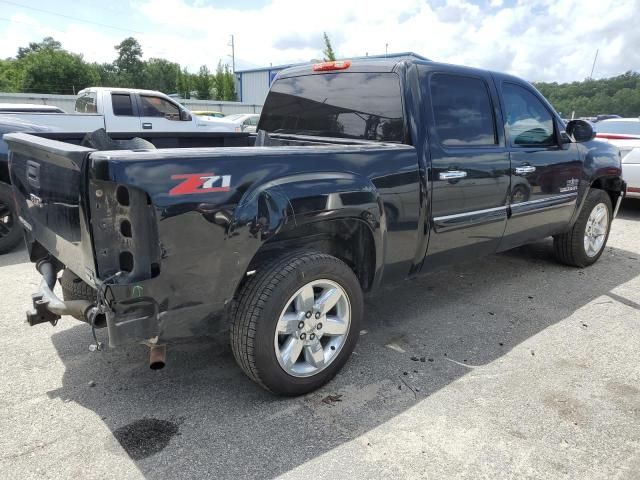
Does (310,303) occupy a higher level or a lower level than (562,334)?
higher

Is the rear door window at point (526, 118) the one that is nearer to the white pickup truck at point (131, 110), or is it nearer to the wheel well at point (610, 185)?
the wheel well at point (610, 185)

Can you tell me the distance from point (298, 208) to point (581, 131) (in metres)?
3.43

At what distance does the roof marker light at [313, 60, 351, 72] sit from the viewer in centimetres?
377

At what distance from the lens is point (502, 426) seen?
106 inches

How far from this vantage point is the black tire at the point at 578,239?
16.9 feet

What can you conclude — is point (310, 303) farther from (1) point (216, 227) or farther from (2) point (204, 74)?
(2) point (204, 74)

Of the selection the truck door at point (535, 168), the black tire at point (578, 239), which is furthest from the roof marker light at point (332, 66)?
the black tire at point (578, 239)

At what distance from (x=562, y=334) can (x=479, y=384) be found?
3.71ft

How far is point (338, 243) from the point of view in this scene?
3160 mm

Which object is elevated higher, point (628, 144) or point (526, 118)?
point (526, 118)

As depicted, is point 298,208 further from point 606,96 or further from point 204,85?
point 204,85

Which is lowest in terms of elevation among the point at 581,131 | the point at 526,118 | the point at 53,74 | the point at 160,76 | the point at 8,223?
the point at 8,223

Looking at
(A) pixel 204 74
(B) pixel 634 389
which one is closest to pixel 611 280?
(B) pixel 634 389

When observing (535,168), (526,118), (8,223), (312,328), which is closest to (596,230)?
(535,168)
